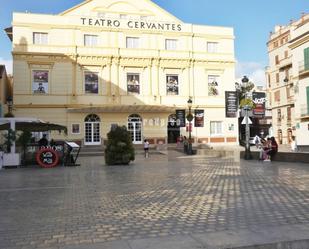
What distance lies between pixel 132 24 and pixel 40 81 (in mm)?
11358

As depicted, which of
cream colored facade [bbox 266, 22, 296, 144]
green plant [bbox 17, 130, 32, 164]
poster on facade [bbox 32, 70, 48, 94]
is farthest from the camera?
cream colored facade [bbox 266, 22, 296, 144]

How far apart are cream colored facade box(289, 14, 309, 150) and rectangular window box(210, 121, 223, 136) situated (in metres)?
9.96

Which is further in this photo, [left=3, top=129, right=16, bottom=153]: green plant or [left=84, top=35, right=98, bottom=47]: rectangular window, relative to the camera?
[left=84, top=35, right=98, bottom=47]: rectangular window

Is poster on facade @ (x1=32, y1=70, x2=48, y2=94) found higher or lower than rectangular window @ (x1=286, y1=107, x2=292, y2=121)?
higher

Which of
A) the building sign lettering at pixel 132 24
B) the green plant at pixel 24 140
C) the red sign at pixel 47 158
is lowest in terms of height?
the red sign at pixel 47 158

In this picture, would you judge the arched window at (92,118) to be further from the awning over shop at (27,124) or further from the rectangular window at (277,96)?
the rectangular window at (277,96)

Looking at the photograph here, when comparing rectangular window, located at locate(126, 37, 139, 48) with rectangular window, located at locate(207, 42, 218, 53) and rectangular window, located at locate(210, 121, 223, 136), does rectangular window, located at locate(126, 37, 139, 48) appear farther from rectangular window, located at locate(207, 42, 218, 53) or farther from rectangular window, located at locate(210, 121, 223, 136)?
rectangular window, located at locate(210, 121, 223, 136)

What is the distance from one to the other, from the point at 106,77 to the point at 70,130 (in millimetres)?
Answer: 6645

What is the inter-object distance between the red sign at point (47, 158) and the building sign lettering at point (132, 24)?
26374 mm

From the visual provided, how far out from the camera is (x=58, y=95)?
43.4 m

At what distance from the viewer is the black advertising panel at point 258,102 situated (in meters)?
23.0

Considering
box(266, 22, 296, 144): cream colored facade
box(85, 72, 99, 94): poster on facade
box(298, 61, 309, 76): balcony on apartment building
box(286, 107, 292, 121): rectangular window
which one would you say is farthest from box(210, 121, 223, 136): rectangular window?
box(286, 107, 292, 121): rectangular window

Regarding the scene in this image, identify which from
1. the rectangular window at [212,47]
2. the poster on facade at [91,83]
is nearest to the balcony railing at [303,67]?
the rectangular window at [212,47]

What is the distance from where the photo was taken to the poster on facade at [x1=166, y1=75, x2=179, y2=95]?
46.4 metres
